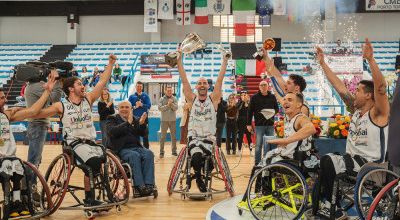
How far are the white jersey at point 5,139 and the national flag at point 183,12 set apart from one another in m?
16.4

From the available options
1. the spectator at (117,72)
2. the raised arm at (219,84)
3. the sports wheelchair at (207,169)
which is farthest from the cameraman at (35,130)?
the spectator at (117,72)

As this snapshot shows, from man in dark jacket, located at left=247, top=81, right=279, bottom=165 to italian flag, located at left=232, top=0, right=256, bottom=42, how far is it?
11767 millimetres

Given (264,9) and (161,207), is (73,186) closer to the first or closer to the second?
(161,207)

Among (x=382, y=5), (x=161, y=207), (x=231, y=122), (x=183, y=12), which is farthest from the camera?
(x=183, y=12)

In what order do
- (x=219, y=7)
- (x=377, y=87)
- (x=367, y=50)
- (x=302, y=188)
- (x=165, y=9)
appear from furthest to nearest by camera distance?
(x=165, y=9) < (x=219, y=7) < (x=302, y=188) < (x=377, y=87) < (x=367, y=50)

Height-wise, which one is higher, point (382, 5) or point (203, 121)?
point (382, 5)

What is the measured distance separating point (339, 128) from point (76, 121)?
2555mm

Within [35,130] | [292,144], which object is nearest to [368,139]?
[292,144]

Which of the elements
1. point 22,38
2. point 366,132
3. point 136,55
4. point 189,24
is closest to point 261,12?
point 189,24

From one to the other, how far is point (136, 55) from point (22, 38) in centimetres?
523

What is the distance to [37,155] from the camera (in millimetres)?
5289

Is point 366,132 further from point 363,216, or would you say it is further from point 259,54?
point 259,54

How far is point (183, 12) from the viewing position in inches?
813

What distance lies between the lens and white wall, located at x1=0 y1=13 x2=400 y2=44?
21.5 meters
